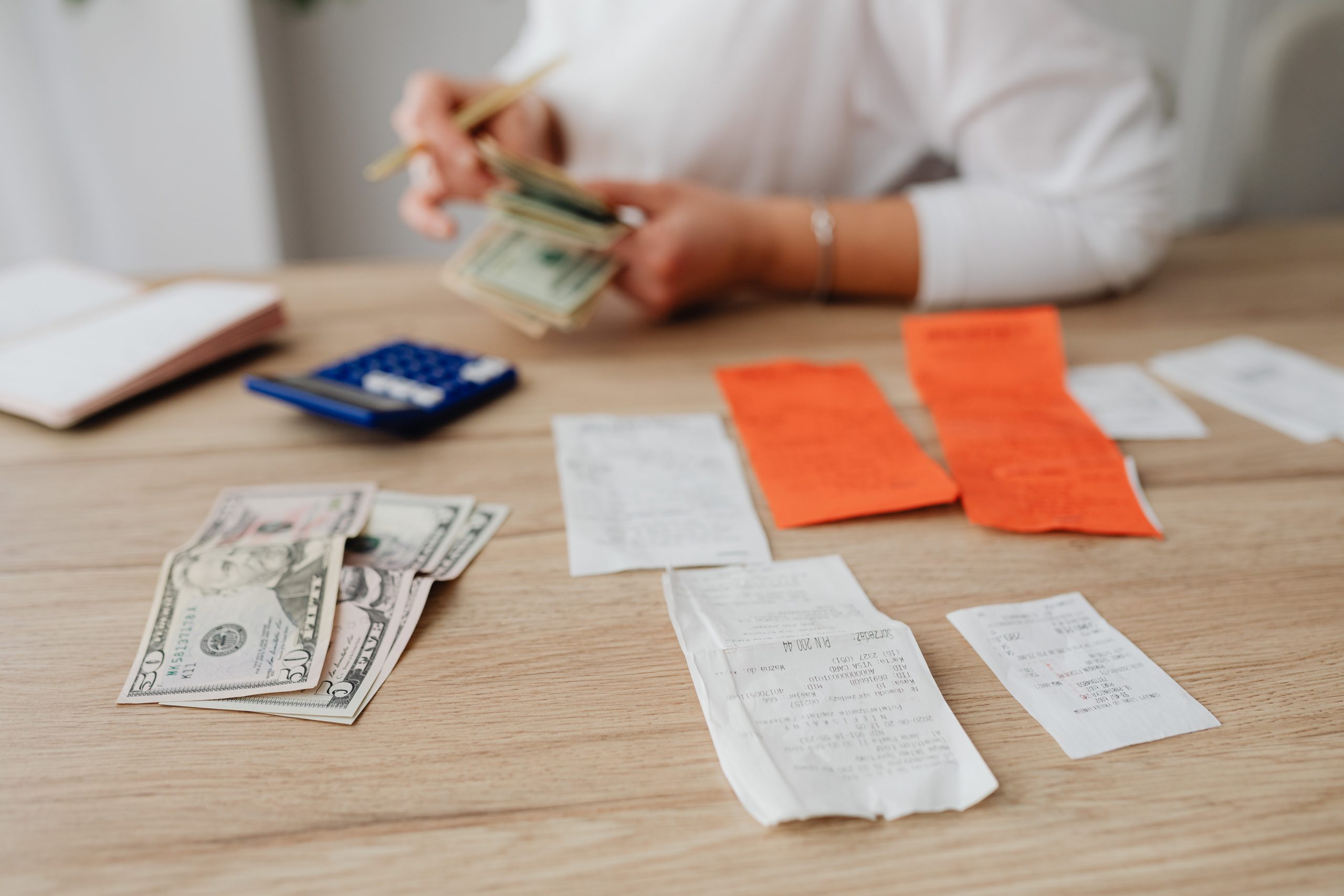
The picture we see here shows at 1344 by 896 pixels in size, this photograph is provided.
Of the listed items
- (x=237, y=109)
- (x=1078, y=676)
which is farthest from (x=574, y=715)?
(x=237, y=109)

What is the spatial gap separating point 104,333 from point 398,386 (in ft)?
0.92

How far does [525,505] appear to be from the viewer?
0.57 metres

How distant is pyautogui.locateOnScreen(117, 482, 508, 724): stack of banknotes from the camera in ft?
1.34

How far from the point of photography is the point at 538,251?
85 centimetres

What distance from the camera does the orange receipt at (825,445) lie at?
568 millimetres

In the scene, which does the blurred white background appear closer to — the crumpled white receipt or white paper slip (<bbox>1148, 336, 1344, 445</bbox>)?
white paper slip (<bbox>1148, 336, 1344, 445</bbox>)

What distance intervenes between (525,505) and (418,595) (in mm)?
116

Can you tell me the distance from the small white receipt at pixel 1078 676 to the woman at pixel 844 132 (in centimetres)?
47

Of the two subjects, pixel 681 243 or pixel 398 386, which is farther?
pixel 681 243

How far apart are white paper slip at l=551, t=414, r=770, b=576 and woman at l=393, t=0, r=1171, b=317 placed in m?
0.22

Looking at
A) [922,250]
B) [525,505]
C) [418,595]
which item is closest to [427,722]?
[418,595]

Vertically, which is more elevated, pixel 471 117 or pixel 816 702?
pixel 471 117

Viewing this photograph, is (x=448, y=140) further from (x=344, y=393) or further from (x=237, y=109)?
(x=237, y=109)

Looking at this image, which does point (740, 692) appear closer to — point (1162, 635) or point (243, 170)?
point (1162, 635)
